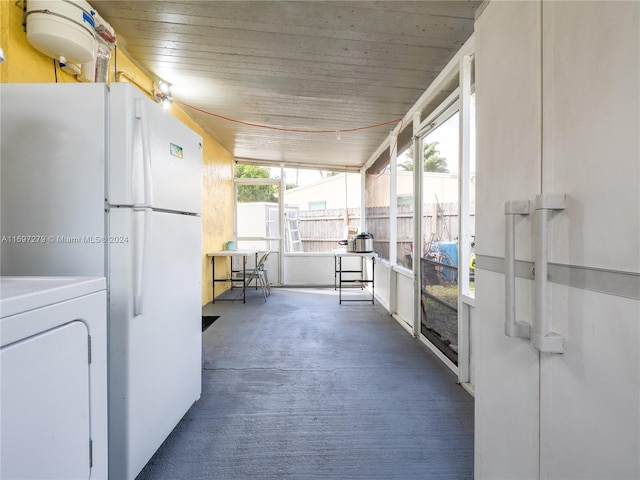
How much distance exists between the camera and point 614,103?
640mm

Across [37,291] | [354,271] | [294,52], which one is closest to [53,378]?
[37,291]

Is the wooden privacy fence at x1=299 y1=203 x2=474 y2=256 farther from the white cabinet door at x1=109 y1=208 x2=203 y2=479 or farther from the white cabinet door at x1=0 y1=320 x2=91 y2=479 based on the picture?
the white cabinet door at x1=0 y1=320 x2=91 y2=479

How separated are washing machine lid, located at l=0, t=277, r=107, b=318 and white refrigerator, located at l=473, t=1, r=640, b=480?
136 cm

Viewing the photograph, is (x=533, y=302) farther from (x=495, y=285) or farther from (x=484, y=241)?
(x=484, y=241)

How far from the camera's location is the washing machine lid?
2.37 feet

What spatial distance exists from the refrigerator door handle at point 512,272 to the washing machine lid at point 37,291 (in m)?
1.36

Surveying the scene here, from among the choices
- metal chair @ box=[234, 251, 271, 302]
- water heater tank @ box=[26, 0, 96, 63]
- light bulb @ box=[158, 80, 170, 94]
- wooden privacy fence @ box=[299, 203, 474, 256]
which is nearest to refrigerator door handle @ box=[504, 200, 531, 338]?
wooden privacy fence @ box=[299, 203, 474, 256]

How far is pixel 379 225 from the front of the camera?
5133 millimetres

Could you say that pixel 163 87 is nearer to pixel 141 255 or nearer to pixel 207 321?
pixel 141 255

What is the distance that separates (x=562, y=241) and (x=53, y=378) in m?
1.47

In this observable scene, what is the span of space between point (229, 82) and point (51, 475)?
3007 millimetres

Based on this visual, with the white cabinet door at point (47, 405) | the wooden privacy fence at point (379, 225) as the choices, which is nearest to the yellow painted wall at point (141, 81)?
the white cabinet door at point (47, 405)

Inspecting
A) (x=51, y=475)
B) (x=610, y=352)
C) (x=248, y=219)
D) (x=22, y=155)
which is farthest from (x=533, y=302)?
(x=248, y=219)

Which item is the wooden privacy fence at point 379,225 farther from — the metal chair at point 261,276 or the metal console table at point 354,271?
the metal chair at point 261,276
